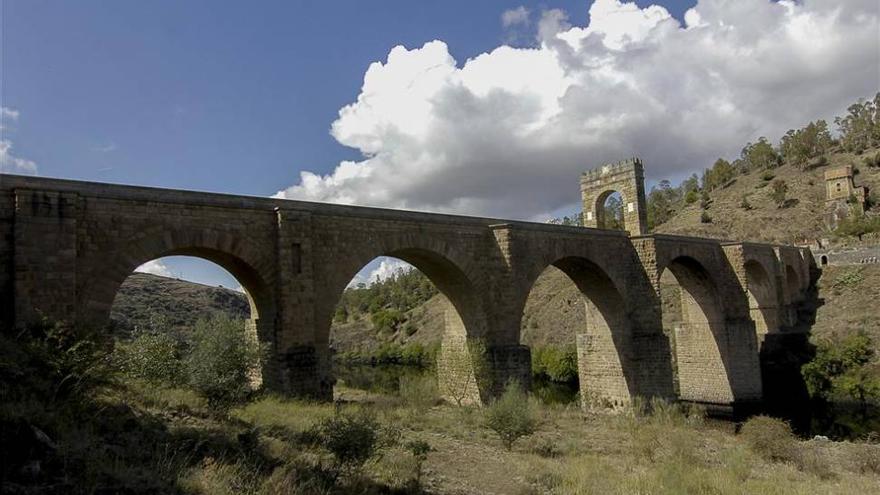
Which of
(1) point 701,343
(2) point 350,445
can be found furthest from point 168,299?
(2) point 350,445

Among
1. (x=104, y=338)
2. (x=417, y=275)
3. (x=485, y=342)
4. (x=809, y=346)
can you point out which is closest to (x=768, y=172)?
(x=809, y=346)

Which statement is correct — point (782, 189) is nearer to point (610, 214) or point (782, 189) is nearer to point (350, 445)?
point (610, 214)

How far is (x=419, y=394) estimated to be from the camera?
16672 millimetres

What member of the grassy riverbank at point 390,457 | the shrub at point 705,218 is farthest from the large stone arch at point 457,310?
the shrub at point 705,218

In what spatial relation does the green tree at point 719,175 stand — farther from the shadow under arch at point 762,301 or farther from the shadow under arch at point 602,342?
the shadow under arch at point 602,342

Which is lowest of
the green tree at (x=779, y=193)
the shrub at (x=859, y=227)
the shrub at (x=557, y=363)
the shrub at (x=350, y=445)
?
the shrub at (x=557, y=363)

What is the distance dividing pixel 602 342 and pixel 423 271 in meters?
7.98

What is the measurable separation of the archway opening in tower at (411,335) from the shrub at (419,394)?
3 cm

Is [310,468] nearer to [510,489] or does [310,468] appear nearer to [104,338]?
[510,489]

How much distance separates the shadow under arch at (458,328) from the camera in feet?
53.7

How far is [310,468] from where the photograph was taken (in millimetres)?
6918

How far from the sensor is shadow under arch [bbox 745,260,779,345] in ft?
96.6

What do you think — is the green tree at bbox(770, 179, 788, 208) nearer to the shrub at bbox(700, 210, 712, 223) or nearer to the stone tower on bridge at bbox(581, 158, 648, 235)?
the shrub at bbox(700, 210, 712, 223)

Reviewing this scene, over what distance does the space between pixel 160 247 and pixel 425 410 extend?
744 centimetres
